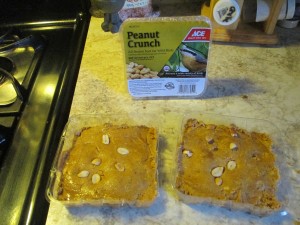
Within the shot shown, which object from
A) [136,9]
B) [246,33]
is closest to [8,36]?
[136,9]

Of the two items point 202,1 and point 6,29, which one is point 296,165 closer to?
point 202,1

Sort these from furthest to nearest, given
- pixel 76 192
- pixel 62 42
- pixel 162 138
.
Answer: pixel 62 42 → pixel 162 138 → pixel 76 192

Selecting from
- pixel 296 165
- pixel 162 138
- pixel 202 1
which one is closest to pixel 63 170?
pixel 162 138

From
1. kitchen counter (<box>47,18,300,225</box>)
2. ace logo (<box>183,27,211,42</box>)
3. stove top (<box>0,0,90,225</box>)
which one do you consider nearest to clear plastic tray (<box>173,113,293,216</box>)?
kitchen counter (<box>47,18,300,225</box>)

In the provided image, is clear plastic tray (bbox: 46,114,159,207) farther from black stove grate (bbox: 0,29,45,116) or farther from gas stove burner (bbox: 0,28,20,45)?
gas stove burner (bbox: 0,28,20,45)

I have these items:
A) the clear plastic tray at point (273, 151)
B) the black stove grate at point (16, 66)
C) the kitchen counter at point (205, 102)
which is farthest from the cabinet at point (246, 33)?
the black stove grate at point (16, 66)
